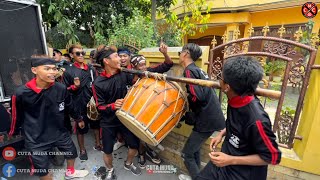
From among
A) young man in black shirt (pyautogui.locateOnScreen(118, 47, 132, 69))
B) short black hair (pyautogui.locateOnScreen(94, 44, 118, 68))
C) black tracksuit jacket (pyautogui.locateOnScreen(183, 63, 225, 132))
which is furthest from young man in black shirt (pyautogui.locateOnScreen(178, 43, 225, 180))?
young man in black shirt (pyautogui.locateOnScreen(118, 47, 132, 69))

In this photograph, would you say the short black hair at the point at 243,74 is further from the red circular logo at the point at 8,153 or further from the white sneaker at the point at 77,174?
the red circular logo at the point at 8,153

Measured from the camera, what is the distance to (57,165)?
3.49 m

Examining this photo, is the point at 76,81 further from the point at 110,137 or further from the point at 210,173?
the point at 210,173

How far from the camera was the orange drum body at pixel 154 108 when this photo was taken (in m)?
2.21

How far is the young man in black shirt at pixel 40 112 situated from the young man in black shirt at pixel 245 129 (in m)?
2.10

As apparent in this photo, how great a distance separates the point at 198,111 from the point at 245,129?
3.41 feet

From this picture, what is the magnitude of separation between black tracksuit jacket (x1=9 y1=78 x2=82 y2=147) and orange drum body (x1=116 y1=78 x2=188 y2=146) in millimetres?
1000

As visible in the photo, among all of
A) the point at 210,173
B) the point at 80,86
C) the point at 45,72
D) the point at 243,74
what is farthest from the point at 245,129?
the point at 80,86

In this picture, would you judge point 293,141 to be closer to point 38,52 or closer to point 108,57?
point 108,57

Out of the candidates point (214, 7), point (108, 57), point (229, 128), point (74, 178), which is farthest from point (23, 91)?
point (214, 7)

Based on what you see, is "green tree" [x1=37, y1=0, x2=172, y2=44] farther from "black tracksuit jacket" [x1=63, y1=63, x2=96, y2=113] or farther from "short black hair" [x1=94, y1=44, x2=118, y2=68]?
"short black hair" [x1=94, y1=44, x2=118, y2=68]

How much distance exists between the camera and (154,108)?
222cm

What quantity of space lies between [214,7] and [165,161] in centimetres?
882

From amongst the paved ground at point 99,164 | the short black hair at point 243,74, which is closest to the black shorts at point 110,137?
the paved ground at point 99,164
